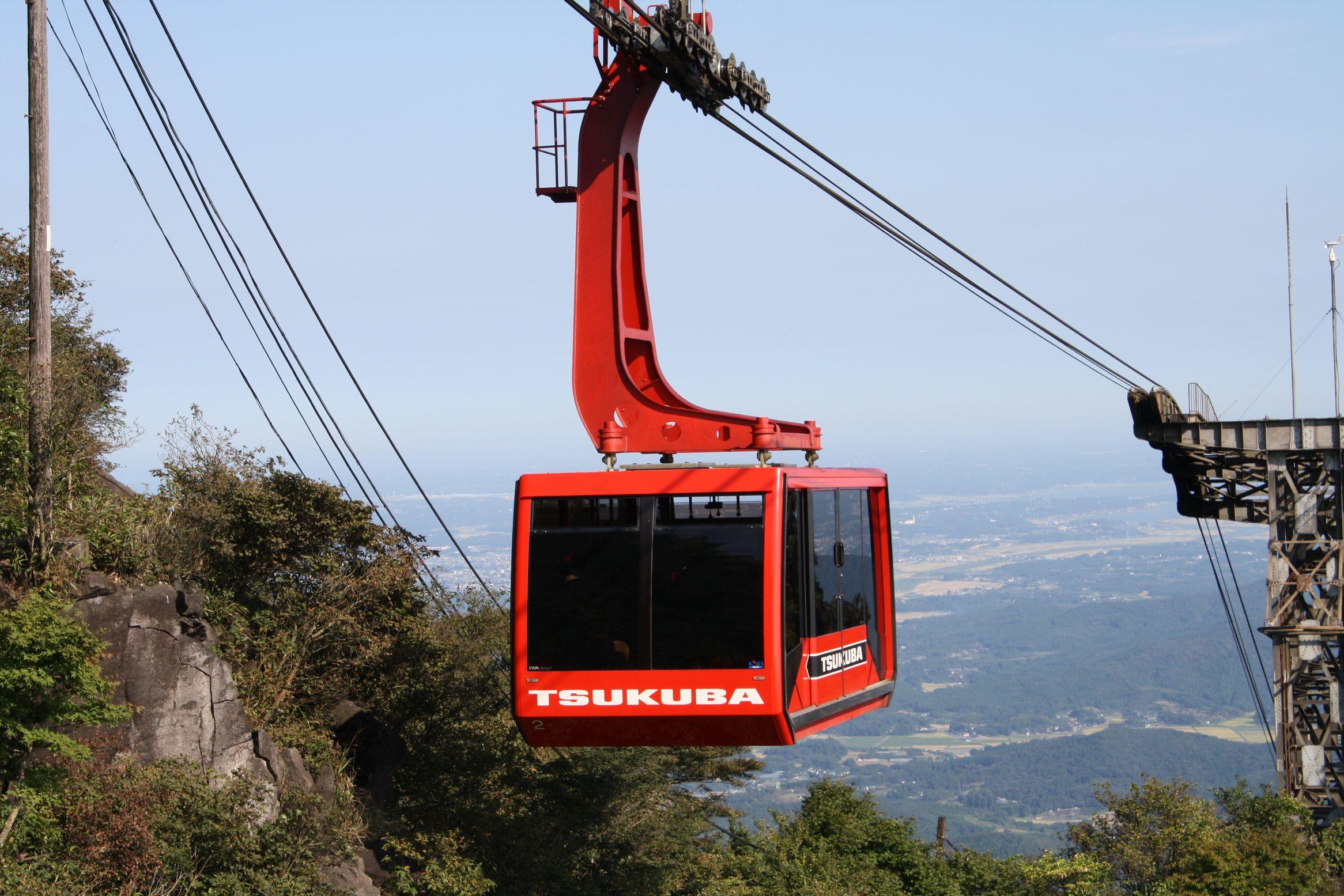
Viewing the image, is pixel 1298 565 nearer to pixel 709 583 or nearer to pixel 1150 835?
pixel 1150 835

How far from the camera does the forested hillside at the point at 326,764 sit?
51.2ft

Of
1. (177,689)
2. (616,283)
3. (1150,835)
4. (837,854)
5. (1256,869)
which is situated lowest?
(837,854)

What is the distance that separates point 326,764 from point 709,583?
11034mm

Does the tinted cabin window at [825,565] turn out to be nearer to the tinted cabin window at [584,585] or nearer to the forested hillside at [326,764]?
the tinted cabin window at [584,585]

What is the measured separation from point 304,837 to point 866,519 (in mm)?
8708

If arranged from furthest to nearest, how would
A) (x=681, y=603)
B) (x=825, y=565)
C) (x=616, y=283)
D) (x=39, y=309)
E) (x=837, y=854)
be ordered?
(x=837, y=854)
(x=39, y=309)
(x=616, y=283)
(x=825, y=565)
(x=681, y=603)

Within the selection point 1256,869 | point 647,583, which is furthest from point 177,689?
point 1256,869

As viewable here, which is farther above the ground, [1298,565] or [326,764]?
[1298,565]

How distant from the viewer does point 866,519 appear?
14.8 metres

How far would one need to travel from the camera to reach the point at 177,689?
18.3 metres

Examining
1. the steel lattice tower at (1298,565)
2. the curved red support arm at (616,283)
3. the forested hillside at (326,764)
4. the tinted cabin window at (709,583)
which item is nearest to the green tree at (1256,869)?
the forested hillside at (326,764)

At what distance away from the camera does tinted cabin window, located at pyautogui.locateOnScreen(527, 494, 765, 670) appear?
12.6 m

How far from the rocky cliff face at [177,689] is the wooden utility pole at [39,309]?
1.14 metres

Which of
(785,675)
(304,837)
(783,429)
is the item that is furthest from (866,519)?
(304,837)
